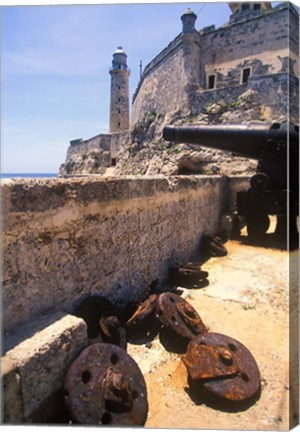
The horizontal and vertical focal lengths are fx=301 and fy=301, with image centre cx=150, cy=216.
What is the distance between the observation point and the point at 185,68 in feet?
57.6

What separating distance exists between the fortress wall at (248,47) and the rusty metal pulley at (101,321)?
16.9 meters

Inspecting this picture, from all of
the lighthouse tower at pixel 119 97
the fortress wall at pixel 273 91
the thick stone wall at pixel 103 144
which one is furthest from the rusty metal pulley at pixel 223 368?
the lighthouse tower at pixel 119 97

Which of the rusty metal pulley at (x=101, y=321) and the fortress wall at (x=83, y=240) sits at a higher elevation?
the fortress wall at (x=83, y=240)

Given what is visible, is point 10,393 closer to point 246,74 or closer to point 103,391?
point 103,391

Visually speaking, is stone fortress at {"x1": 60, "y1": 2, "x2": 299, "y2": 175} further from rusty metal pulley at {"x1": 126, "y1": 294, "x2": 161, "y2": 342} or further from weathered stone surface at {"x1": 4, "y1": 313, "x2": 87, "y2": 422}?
weathered stone surface at {"x1": 4, "y1": 313, "x2": 87, "y2": 422}

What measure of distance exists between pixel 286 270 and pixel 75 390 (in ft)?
11.7

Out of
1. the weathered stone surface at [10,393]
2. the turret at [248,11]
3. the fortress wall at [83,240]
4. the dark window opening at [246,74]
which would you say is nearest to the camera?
the weathered stone surface at [10,393]

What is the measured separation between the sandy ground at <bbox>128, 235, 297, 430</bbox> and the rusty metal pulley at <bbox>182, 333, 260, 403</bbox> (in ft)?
0.34

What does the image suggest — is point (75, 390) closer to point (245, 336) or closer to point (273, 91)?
point (245, 336)

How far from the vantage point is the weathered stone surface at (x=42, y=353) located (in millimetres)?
1650

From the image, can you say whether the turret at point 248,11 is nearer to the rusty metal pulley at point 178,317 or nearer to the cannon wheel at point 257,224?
the cannon wheel at point 257,224

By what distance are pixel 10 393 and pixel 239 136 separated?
418 cm

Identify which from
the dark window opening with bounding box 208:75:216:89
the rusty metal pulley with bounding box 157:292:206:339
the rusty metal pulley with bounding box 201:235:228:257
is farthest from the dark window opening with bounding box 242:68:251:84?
the rusty metal pulley with bounding box 157:292:206:339

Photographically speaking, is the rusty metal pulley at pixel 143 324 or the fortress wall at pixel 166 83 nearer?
the rusty metal pulley at pixel 143 324
